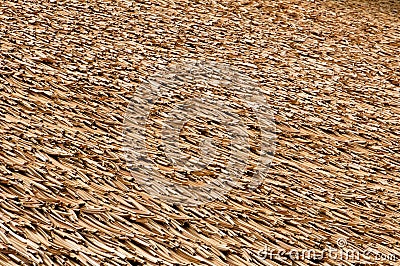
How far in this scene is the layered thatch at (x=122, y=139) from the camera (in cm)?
90

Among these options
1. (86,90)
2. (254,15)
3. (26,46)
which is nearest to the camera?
(86,90)

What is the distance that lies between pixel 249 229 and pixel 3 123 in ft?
1.47

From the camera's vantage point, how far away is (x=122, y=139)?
110 centimetres

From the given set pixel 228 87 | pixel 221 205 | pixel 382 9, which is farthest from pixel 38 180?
pixel 382 9

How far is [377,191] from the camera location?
3.64 ft

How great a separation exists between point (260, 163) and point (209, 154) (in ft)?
0.30

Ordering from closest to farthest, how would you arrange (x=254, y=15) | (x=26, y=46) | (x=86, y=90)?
(x=86, y=90) < (x=26, y=46) < (x=254, y=15)

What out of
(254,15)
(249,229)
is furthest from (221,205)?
(254,15)

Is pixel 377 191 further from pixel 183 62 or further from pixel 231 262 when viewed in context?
pixel 183 62

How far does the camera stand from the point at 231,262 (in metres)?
0.90

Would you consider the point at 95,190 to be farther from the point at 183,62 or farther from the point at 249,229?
the point at 183,62

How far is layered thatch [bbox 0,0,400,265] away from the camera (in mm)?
899

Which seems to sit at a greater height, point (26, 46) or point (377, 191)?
point (26, 46)

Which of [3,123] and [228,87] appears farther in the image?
[228,87]
